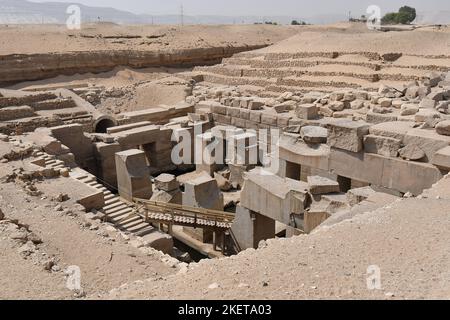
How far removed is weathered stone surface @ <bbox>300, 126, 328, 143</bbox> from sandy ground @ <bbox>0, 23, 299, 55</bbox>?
19.7m

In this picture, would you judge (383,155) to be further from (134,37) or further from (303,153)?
(134,37)

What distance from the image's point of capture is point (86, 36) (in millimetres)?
28109

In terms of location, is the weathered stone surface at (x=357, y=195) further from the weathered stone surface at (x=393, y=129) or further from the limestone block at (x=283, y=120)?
the limestone block at (x=283, y=120)

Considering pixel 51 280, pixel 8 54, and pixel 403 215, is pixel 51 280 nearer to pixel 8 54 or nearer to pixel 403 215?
pixel 403 215

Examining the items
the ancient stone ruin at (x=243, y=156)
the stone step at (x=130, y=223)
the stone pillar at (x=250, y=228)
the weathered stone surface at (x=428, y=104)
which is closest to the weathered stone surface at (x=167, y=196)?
the ancient stone ruin at (x=243, y=156)

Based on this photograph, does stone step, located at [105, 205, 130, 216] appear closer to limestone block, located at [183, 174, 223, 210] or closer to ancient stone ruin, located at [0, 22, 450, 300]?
ancient stone ruin, located at [0, 22, 450, 300]

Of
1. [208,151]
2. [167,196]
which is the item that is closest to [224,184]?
[208,151]

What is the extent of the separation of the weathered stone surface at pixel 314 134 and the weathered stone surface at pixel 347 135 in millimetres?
540

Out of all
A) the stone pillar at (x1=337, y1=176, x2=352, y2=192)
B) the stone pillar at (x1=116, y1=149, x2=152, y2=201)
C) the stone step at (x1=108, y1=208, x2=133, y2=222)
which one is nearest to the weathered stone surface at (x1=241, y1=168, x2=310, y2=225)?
the stone pillar at (x1=337, y1=176, x2=352, y2=192)

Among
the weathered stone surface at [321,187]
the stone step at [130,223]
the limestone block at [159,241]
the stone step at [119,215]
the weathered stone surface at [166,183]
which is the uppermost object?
the weathered stone surface at [321,187]

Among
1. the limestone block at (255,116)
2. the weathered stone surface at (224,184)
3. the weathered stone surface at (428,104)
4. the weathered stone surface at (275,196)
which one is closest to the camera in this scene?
the weathered stone surface at (275,196)

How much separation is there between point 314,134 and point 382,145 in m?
1.57

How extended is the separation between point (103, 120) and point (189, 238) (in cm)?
747

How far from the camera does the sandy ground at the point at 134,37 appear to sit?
995 inches
